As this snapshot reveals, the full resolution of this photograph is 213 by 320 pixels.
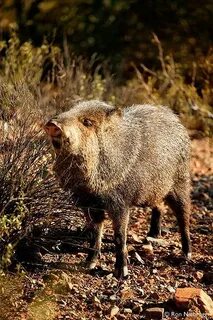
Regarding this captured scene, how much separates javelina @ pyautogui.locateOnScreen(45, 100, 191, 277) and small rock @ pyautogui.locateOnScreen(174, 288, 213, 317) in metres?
0.48

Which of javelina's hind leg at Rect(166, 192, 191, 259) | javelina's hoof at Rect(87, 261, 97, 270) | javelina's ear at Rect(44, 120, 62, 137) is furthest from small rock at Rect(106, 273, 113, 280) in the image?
javelina's ear at Rect(44, 120, 62, 137)

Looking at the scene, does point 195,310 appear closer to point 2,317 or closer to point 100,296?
point 100,296

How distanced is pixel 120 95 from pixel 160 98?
632 mm

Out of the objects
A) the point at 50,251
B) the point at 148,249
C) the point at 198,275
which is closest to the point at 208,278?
the point at 198,275

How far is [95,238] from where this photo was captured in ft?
18.0

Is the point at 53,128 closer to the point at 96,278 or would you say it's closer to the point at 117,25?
the point at 96,278

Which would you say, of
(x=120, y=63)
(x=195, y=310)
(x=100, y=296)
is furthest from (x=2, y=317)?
(x=120, y=63)

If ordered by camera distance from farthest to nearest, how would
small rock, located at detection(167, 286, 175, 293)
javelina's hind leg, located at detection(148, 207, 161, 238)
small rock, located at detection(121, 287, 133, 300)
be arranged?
javelina's hind leg, located at detection(148, 207, 161, 238)
small rock, located at detection(167, 286, 175, 293)
small rock, located at detection(121, 287, 133, 300)

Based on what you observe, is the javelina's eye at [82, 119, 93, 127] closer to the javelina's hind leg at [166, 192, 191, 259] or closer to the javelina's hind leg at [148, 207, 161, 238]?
the javelina's hind leg at [166, 192, 191, 259]

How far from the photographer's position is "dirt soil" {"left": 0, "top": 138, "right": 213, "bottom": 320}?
4.65m

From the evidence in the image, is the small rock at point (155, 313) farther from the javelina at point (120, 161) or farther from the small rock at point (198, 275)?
the small rock at point (198, 275)

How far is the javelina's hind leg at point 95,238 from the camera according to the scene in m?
5.33

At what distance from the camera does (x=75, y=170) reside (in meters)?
5.02

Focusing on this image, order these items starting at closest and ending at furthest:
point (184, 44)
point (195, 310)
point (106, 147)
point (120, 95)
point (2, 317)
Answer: point (2, 317)
point (195, 310)
point (106, 147)
point (120, 95)
point (184, 44)
